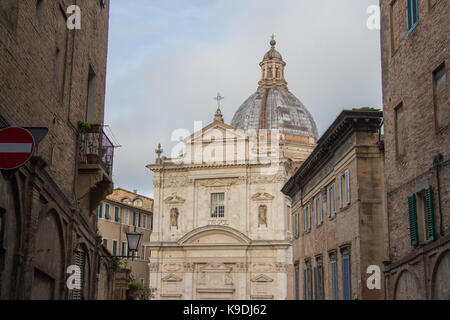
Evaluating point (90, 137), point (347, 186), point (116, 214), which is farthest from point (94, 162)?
point (116, 214)

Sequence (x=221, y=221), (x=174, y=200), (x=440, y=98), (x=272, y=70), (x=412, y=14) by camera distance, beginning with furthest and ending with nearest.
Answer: (x=272, y=70) < (x=174, y=200) < (x=221, y=221) < (x=412, y=14) < (x=440, y=98)

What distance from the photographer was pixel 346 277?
930 inches

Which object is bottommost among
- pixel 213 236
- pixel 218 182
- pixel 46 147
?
pixel 46 147

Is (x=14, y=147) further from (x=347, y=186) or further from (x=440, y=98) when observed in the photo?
(x=347, y=186)

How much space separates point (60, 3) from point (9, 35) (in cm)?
384

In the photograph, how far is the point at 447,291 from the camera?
49.3ft

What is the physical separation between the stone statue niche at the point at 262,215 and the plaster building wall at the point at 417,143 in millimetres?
36678

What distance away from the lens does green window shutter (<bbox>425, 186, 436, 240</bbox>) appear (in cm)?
1577

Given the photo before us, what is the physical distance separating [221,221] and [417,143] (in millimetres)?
40680

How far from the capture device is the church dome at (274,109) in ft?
262

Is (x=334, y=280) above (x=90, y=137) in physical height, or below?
below

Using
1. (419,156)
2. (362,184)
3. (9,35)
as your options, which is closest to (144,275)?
(362,184)

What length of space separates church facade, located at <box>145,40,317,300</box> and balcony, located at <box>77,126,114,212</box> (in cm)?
3674

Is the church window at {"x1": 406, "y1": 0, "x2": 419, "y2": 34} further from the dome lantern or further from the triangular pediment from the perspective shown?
the dome lantern
